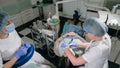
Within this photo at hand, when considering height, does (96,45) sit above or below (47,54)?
above

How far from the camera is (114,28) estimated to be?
1643 mm

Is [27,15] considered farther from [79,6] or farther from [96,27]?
[96,27]

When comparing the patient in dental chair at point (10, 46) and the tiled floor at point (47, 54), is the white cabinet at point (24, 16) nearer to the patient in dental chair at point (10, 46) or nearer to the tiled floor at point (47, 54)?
the tiled floor at point (47, 54)

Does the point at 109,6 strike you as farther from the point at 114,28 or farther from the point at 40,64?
the point at 40,64

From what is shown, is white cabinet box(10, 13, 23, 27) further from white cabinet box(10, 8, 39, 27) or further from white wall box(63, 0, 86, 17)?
white wall box(63, 0, 86, 17)

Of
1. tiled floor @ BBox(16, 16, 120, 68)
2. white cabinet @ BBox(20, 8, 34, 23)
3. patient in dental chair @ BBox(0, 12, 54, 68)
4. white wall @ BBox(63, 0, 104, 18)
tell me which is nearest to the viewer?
patient in dental chair @ BBox(0, 12, 54, 68)

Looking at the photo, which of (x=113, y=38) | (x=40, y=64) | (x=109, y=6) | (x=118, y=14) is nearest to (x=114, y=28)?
(x=113, y=38)

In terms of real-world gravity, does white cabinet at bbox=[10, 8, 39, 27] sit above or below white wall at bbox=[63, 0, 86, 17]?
below

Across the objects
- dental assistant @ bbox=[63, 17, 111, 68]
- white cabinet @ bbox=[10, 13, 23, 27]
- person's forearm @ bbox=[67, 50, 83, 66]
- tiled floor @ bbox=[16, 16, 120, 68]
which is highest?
dental assistant @ bbox=[63, 17, 111, 68]

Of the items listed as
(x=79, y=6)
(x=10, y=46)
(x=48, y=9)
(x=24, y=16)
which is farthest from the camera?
(x=48, y=9)

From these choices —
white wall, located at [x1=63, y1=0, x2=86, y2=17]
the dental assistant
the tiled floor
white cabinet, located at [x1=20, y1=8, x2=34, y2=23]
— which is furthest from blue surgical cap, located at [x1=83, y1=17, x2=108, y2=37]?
white cabinet, located at [x1=20, y1=8, x2=34, y2=23]

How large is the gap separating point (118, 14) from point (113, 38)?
Answer: 0.35m

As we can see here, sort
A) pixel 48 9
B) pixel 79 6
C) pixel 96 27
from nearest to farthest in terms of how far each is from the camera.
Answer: pixel 96 27 < pixel 79 6 < pixel 48 9

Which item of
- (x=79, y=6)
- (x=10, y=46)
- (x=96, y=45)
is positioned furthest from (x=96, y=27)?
(x=79, y=6)
